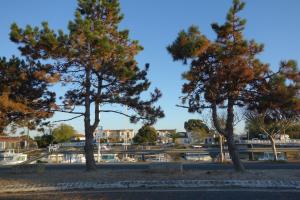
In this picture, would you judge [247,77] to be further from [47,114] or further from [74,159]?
[74,159]

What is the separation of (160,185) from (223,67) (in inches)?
267

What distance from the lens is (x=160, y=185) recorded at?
1591cm

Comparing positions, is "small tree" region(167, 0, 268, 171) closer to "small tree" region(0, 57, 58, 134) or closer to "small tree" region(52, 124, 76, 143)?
"small tree" region(0, 57, 58, 134)

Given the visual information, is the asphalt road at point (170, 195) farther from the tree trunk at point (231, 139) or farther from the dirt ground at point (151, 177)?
the tree trunk at point (231, 139)

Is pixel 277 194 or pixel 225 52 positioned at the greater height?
pixel 225 52

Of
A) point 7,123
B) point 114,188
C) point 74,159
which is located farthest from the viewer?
point 74,159

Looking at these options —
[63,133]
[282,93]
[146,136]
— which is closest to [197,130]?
[146,136]

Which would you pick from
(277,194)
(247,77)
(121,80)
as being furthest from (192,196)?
(121,80)

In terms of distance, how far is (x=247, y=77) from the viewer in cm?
1903

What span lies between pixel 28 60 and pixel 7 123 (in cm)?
327

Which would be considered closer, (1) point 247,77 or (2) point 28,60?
(1) point 247,77

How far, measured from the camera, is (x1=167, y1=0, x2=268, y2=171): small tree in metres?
19.1

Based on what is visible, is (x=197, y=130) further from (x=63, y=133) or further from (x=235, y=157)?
(x=235, y=157)

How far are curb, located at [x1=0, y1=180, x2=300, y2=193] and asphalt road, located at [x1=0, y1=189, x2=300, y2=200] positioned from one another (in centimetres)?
91
